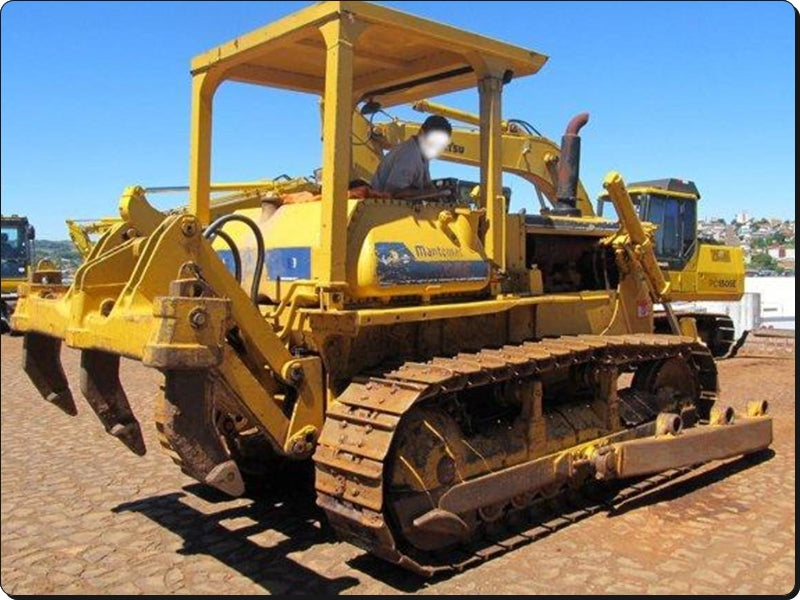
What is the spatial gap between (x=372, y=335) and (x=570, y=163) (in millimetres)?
4224

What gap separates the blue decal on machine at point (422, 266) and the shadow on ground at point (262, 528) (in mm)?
1680

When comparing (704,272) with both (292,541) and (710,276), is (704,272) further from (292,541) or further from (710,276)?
(292,541)

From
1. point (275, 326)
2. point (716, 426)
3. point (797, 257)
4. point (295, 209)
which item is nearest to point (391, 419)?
point (275, 326)

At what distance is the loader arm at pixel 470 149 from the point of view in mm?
7977

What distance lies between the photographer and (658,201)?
11820mm

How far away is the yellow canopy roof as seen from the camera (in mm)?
Result: 4785

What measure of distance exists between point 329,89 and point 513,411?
2.45m

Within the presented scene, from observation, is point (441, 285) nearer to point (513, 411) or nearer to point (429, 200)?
point (429, 200)

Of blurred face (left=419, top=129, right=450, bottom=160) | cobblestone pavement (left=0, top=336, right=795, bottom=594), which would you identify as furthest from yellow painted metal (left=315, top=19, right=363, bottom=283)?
cobblestone pavement (left=0, top=336, right=795, bottom=594)

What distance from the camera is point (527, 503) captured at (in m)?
5.21

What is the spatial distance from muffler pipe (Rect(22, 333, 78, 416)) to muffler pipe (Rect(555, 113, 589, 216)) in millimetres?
Answer: 5095

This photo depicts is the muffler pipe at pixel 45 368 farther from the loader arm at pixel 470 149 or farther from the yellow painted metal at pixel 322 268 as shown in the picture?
the loader arm at pixel 470 149

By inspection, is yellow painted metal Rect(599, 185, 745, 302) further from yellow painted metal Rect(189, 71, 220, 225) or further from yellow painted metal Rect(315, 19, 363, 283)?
yellow painted metal Rect(315, 19, 363, 283)

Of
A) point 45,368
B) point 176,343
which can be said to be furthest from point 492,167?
point 45,368
